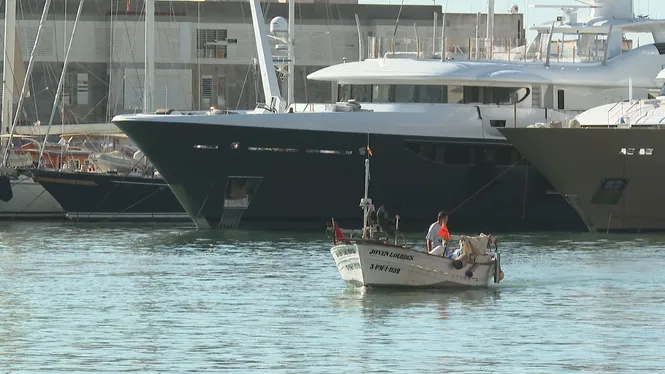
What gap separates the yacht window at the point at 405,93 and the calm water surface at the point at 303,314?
8179 mm

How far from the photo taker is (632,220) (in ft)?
182

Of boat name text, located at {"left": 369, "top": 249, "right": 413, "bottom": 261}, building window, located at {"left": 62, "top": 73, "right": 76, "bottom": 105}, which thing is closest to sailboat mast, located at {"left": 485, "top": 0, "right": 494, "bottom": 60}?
boat name text, located at {"left": 369, "top": 249, "right": 413, "bottom": 261}

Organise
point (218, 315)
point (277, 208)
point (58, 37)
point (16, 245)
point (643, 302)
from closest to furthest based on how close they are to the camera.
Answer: point (218, 315)
point (643, 302)
point (16, 245)
point (277, 208)
point (58, 37)

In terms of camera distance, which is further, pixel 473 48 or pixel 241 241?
pixel 473 48

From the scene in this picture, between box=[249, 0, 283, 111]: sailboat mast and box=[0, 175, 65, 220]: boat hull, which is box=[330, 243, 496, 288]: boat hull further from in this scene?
box=[0, 175, 65, 220]: boat hull

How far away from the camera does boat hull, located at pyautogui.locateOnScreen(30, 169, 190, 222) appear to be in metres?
64.3

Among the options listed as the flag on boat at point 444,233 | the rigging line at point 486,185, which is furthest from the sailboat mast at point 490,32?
the flag on boat at point 444,233

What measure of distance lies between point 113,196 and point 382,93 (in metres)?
11.5

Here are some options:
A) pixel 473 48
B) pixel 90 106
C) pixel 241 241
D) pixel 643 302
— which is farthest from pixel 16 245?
pixel 90 106

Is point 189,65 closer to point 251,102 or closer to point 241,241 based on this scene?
point 251,102

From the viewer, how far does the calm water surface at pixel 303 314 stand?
30156 mm

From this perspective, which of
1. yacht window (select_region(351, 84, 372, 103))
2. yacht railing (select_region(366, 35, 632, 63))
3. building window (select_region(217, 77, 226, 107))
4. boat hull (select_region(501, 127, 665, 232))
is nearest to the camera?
boat hull (select_region(501, 127, 665, 232))

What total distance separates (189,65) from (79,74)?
524 cm

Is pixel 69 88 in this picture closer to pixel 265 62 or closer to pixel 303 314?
pixel 265 62
